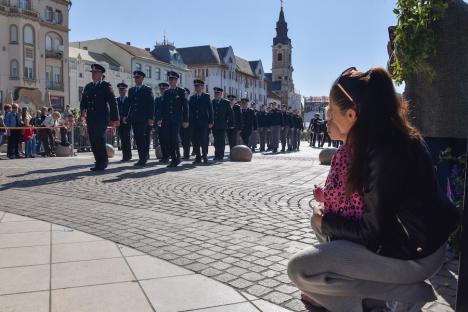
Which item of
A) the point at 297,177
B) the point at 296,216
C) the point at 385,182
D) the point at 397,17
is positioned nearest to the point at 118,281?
the point at 385,182

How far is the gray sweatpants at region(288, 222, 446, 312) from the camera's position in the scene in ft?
7.35

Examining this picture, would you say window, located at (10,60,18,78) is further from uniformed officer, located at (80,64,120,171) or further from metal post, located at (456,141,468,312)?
metal post, located at (456,141,468,312)

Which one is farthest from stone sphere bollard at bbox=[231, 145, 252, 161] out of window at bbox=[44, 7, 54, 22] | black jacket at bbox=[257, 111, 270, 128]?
window at bbox=[44, 7, 54, 22]

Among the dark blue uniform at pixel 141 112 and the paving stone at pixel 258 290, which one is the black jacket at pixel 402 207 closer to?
the paving stone at pixel 258 290

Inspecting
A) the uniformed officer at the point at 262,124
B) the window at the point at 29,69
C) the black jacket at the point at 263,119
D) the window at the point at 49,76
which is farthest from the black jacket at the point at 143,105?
the window at the point at 49,76

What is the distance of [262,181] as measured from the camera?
9.39 metres

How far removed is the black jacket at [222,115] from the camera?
16.1m

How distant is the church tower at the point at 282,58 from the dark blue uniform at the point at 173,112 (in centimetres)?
10418

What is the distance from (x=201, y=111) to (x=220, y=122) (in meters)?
1.98

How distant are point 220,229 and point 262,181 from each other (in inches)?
174

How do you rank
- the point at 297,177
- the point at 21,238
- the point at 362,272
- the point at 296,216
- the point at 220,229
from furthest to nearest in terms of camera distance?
the point at 297,177, the point at 296,216, the point at 220,229, the point at 21,238, the point at 362,272

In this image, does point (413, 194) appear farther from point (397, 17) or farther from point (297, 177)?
point (297, 177)

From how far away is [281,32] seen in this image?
11312cm

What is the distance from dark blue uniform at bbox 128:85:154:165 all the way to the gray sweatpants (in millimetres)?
10742
